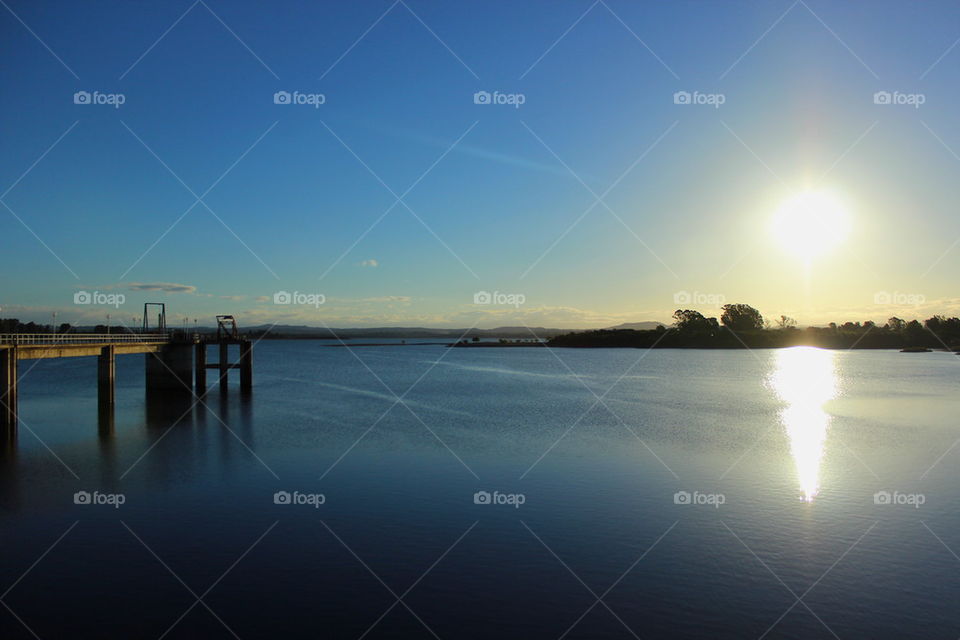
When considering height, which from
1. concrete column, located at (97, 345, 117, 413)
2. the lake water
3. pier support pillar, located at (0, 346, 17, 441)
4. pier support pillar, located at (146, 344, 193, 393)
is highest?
pier support pillar, located at (146, 344, 193, 393)


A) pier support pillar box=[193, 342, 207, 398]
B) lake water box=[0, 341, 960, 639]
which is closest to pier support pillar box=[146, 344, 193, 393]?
pier support pillar box=[193, 342, 207, 398]

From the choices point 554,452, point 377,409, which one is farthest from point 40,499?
point 377,409

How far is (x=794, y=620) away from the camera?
12469 mm

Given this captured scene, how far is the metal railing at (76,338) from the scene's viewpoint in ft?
110

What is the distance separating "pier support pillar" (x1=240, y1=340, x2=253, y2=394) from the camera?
202 ft

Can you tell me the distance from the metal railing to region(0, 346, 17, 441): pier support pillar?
3.26 feet

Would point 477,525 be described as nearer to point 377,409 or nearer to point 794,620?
point 794,620

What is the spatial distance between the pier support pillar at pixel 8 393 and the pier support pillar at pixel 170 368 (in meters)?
20.8

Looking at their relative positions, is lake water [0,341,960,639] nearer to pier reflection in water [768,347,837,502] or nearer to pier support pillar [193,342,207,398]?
pier reflection in water [768,347,837,502]

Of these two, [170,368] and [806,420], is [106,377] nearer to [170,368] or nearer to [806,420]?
[170,368]

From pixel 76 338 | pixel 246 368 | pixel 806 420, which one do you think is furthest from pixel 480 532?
pixel 246 368

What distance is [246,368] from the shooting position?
62844mm

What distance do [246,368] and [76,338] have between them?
2113 centimetres

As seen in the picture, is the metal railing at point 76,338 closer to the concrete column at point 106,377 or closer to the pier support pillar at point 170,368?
the concrete column at point 106,377
